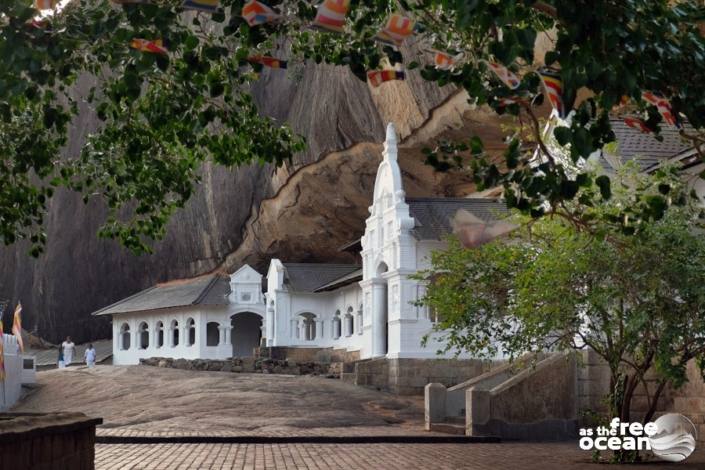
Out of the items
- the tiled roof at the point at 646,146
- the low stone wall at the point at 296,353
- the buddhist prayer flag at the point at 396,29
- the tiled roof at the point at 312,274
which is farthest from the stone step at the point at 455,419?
the tiled roof at the point at 312,274

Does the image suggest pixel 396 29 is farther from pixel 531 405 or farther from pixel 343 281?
pixel 343 281

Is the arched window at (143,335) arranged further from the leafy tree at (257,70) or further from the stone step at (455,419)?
the leafy tree at (257,70)

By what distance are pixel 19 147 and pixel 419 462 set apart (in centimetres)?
871

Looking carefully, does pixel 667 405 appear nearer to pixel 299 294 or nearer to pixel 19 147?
pixel 19 147

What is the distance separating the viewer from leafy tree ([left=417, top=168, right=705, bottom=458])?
55.5ft

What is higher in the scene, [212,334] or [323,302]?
[323,302]

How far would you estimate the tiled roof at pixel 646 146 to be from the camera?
2370cm

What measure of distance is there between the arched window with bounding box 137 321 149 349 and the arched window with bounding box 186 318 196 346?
3538 millimetres

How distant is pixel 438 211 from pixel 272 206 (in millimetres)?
17517

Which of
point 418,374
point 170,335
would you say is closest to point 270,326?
point 170,335

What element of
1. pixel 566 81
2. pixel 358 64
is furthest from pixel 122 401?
pixel 566 81

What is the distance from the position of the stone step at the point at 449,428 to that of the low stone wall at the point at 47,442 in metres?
14.4

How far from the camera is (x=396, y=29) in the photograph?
9.75m

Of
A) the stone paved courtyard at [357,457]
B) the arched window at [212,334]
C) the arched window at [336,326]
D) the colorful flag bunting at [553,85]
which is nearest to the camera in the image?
the colorful flag bunting at [553,85]
